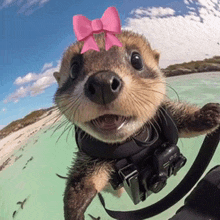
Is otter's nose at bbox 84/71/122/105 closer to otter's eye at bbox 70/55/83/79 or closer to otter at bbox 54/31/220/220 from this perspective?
otter at bbox 54/31/220/220

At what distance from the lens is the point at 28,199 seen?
3762mm

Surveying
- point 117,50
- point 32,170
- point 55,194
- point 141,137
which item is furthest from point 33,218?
point 117,50

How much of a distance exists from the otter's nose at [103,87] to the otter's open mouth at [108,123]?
0.17m

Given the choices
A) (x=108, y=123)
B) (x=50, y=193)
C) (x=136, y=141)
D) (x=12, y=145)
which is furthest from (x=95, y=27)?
(x=12, y=145)

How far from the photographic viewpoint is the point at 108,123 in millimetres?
1044

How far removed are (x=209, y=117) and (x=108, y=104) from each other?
0.94m

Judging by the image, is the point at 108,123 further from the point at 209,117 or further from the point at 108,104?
the point at 209,117

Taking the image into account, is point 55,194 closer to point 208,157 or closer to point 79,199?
point 79,199

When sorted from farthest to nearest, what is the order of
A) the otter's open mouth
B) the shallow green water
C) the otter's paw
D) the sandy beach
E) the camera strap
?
the sandy beach → the shallow green water → the camera strap → the otter's paw → the otter's open mouth

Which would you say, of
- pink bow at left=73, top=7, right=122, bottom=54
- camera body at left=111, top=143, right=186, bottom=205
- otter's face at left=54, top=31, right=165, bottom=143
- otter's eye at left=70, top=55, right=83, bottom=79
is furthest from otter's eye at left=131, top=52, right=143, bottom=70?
camera body at left=111, top=143, right=186, bottom=205

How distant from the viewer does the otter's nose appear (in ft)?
2.74

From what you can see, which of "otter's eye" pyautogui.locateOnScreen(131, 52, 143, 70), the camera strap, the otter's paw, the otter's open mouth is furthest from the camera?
the camera strap

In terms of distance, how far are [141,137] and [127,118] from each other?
0.37m

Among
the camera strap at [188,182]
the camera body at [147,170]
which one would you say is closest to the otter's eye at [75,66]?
the camera body at [147,170]
